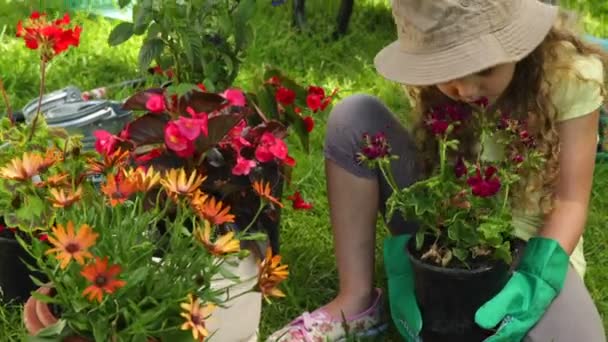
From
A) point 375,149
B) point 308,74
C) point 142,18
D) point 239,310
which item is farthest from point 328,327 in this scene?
point 308,74

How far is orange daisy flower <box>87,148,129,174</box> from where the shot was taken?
5.56 ft

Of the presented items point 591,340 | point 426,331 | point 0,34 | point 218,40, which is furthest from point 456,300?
point 0,34

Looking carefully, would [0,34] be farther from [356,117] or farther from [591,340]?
[591,340]

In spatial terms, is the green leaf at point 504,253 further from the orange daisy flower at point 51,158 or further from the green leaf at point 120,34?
the green leaf at point 120,34

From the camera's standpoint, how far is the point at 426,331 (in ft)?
6.45

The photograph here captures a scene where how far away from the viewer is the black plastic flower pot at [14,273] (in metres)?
2.07

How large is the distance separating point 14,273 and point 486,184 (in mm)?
1017

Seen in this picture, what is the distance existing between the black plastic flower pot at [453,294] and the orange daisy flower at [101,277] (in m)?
0.65

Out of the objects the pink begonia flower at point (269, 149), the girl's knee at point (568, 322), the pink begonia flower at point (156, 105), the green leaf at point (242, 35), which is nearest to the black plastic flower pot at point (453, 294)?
the girl's knee at point (568, 322)

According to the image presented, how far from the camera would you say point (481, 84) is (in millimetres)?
1874

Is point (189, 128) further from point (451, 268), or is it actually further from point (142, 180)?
point (451, 268)

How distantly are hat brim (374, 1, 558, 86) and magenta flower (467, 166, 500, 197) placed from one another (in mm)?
179

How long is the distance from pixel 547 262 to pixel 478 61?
42cm

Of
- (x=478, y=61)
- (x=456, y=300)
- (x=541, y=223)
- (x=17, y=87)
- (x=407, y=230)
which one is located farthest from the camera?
(x=17, y=87)
